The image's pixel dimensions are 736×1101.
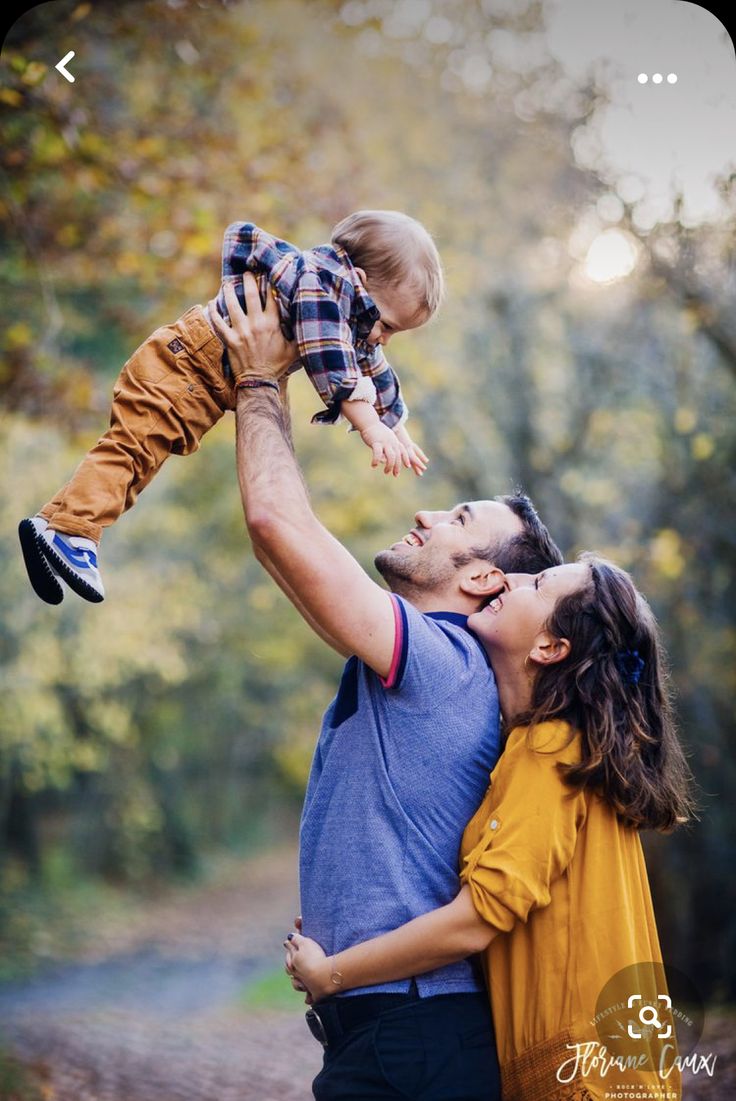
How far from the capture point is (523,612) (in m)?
2.12

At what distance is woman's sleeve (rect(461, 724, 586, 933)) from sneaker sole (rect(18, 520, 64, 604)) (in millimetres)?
946

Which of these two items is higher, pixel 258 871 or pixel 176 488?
pixel 176 488

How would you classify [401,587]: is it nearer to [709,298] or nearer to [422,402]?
[709,298]

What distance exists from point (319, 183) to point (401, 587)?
6.22m

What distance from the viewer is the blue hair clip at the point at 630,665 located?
2070 mm

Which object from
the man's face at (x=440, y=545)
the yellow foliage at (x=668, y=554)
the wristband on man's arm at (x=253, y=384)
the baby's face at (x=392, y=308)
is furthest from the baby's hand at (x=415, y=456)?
the yellow foliage at (x=668, y=554)

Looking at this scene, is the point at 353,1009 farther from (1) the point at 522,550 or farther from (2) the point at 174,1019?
(2) the point at 174,1019

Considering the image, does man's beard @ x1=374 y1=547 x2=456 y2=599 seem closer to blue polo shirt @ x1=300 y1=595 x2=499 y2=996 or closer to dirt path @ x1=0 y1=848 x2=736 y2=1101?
blue polo shirt @ x1=300 y1=595 x2=499 y2=996

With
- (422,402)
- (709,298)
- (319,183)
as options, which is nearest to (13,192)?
(319,183)

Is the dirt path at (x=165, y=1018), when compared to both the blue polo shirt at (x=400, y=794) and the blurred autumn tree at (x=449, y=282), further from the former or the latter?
the blue polo shirt at (x=400, y=794)

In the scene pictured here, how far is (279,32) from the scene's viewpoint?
7785 millimetres

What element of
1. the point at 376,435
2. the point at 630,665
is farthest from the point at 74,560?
the point at 630,665

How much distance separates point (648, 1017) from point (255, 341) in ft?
4.86

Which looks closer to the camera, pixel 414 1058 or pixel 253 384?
pixel 414 1058
